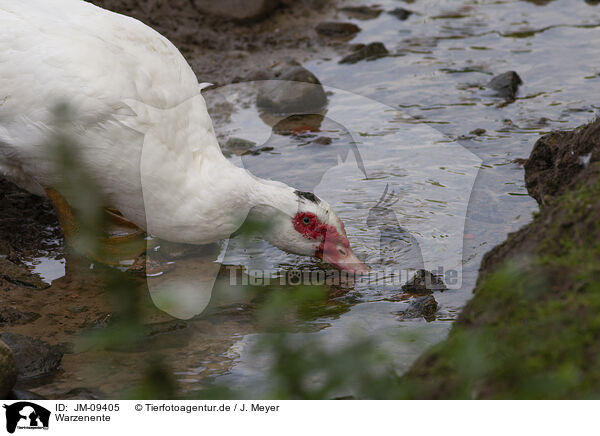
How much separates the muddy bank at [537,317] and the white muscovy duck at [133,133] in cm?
171

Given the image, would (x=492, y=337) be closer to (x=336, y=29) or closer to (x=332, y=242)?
(x=332, y=242)

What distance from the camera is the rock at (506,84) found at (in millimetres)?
6672

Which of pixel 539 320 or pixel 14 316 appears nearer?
pixel 539 320

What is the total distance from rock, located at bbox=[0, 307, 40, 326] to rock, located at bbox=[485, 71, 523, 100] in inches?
179

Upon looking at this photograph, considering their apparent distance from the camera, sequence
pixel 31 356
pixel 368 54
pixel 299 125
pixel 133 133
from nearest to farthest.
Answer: pixel 31 356
pixel 133 133
pixel 299 125
pixel 368 54

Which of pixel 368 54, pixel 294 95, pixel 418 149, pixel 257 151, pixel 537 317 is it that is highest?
pixel 537 317

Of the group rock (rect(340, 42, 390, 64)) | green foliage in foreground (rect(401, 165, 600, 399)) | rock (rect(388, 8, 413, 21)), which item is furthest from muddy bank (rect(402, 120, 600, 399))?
rock (rect(388, 8, 413, 21))

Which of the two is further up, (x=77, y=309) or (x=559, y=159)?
(x=559, y=159)

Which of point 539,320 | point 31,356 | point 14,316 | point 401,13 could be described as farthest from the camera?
point 401,13

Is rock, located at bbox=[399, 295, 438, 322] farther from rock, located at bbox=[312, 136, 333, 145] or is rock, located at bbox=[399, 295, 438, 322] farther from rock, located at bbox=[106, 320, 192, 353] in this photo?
rock, located at bbox=[312, 136, 333, 145]
